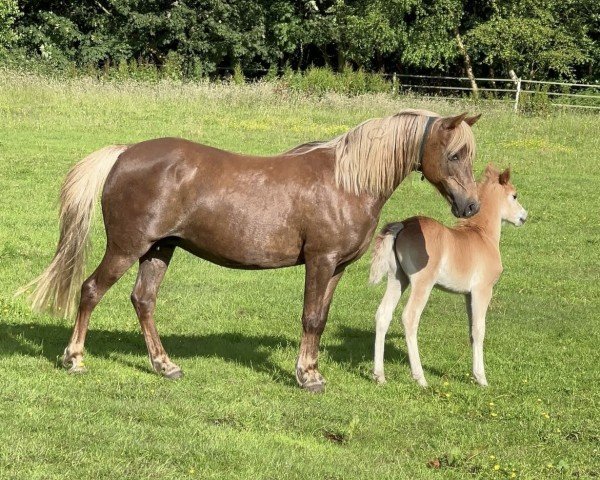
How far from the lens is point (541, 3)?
3969 centimetres

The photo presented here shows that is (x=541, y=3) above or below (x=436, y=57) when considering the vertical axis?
above

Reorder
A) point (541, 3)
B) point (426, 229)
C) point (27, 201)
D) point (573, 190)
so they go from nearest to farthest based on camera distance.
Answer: point (426, 229)
point (27, 201)
point (573, 190)
point (541, 3)

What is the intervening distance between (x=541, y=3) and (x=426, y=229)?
34.4 m

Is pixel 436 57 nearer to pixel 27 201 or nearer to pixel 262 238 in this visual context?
pixel 27 201

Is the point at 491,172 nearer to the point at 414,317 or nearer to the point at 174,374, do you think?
the point at 414,317

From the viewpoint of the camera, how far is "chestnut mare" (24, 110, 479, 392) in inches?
296

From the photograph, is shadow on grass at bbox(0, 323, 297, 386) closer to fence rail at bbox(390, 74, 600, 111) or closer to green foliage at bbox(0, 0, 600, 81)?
fence rail at bbox(390, 74, 600, 111)

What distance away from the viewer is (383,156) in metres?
7.55

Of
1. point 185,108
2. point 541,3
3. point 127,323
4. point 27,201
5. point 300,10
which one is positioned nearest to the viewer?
point 127,323

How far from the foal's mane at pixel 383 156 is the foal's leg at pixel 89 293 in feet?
6.27

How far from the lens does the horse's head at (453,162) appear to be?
7426 mm

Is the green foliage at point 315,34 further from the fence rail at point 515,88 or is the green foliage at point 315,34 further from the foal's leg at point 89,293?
the foal's leg at point 89,293

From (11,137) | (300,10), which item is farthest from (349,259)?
(300,10)

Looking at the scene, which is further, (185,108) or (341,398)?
(185,108)
